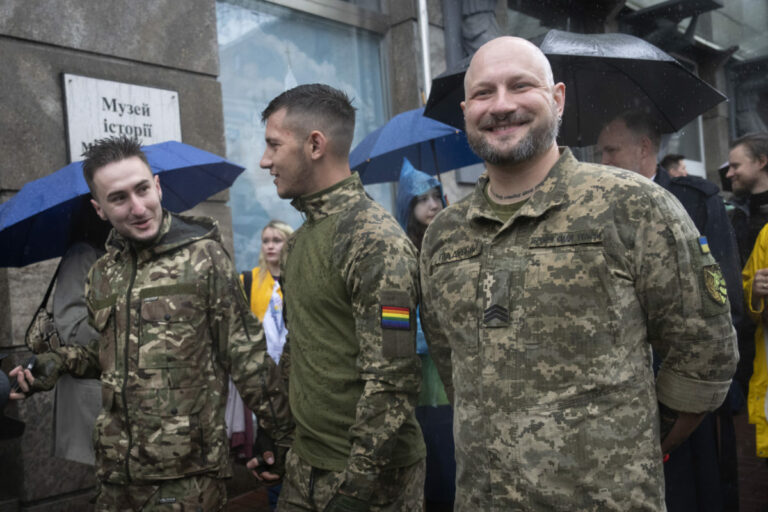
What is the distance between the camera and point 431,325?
2.23 m

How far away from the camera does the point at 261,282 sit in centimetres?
535

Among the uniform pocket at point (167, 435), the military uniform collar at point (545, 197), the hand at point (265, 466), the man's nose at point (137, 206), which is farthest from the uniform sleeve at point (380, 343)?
the man's nose at point (137, 206)

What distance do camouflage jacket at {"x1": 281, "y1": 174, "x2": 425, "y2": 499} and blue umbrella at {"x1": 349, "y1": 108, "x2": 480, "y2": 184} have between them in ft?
7.78

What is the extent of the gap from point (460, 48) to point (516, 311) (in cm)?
653

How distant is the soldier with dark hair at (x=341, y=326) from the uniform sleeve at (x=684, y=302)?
732mm

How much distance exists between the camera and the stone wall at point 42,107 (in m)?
4.34

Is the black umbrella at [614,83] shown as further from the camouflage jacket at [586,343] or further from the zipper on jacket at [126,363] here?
the zipper on jacket at [126,363]

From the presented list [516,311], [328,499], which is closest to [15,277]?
[328,499]

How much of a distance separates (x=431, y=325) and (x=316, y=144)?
2.71 feet

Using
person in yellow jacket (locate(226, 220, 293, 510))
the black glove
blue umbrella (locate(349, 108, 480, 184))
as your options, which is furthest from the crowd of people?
blue umbrella (locate(349, 108, 480, 184))

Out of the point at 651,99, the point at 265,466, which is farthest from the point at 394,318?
the point at 651,99

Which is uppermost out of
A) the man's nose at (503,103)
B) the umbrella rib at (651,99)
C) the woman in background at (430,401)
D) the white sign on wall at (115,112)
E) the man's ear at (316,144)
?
the white sign on wall at (115,112)

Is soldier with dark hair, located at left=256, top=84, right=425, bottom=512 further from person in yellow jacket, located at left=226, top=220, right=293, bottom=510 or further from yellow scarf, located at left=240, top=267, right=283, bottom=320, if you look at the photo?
yellow scarf, located at left=240, top=267, right=283, bottom=320

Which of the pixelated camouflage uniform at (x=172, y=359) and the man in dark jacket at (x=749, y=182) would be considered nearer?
the pixelated camouflage uniform at (x=172, y=359)
